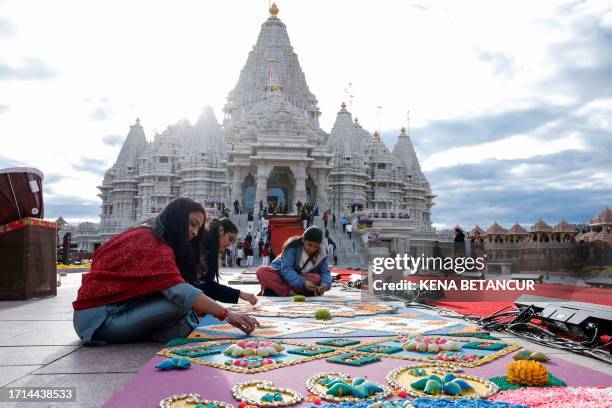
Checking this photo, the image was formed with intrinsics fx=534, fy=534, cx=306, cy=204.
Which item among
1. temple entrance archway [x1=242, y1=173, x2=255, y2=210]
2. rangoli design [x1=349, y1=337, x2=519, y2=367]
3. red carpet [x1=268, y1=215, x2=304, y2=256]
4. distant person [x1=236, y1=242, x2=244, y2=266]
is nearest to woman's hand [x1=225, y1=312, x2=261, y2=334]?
rangoli design [x1=349, y1=337, x2=519, y2=367]

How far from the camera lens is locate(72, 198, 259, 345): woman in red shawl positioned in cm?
375

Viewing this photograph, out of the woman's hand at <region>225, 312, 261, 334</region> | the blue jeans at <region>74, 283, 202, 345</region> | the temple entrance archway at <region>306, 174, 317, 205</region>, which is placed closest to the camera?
the woman's hand at <region>225, 312, 261, 334</region>

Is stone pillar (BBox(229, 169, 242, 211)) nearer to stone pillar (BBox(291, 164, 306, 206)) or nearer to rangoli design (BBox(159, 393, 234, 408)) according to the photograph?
stone pillar (BBox(291, 164, 306, 206))

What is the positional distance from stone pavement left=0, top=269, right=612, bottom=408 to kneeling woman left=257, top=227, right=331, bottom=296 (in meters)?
3.09

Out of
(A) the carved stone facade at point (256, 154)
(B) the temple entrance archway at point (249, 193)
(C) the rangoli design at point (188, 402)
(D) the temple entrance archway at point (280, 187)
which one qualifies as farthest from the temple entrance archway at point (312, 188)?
(C) the rangoli design at point (188, 402)

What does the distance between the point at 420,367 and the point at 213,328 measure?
207 cm

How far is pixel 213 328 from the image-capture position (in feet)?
14.7

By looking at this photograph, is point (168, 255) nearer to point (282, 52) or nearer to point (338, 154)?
point (338, 154)

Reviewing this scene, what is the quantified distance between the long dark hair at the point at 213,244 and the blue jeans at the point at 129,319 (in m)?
1.45

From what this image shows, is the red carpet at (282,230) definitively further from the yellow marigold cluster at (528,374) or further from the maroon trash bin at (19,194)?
the yellow marigold cluster at (528,374)

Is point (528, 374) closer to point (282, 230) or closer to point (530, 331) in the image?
point (530, 331)

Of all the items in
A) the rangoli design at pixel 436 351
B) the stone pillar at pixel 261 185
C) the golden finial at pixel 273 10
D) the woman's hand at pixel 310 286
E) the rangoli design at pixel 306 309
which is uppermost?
the golden finial at pixel 273 10

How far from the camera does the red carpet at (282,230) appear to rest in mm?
22016

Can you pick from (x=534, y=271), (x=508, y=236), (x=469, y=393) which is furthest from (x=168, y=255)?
(x=508, y=236)
